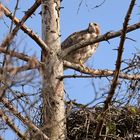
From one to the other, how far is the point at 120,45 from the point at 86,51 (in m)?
4.93

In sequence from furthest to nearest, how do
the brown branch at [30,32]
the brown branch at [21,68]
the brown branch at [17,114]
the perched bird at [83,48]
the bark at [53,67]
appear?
the perched bird at [83,48], the brown branch at [30,32], the bark at [53,67], the brown branch at [17,114], the brown branch at [21,68]

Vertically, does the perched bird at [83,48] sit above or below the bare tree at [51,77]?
above

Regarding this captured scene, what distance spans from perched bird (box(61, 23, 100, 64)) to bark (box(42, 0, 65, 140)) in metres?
2.18

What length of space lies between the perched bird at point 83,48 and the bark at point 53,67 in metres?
2.18

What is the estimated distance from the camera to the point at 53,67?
6289mm

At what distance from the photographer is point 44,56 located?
630 cm

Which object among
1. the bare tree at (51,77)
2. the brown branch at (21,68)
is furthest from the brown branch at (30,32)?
the brown branch at (21,68)

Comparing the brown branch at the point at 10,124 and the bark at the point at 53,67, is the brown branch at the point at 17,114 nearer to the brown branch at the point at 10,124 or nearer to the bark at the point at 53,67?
the brown branch at the point at 10,124

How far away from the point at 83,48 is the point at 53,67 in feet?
11.0

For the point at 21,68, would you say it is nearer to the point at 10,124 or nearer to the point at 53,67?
the point at 10,124

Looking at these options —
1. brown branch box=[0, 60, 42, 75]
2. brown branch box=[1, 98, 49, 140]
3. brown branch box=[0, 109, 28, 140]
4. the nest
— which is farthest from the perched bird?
brown branch box=[0, 60, 42, 75]

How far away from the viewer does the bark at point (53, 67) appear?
19.0 feet

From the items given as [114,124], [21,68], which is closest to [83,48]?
[114,124]

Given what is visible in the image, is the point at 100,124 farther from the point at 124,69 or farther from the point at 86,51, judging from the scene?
the point at 86,51
